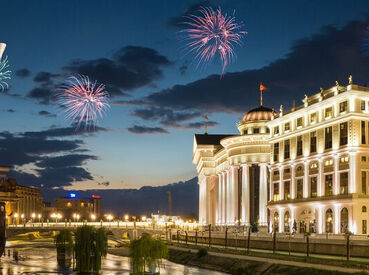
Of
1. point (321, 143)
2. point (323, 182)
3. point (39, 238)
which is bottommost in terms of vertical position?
point (39, 238)

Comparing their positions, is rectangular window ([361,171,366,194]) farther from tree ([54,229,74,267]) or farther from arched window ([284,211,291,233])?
tree ([54,229,74,267])

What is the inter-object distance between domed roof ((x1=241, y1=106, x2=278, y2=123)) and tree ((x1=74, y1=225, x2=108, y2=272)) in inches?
3375

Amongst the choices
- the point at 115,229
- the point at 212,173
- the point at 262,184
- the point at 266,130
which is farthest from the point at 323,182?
the point at 212,173

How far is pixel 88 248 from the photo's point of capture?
6103cm

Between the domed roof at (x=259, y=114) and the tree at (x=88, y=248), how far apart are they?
8572 cm

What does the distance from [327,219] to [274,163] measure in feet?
70.8

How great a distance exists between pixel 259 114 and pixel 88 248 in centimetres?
8880

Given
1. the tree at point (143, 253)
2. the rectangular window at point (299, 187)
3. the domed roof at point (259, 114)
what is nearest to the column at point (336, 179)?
the rectangular window at point (299, 187)

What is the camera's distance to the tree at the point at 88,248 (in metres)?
61.0

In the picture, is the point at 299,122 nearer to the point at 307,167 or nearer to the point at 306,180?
the point at 307,167

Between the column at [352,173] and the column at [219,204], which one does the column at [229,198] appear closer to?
the column at [219,204]

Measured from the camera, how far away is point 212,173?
17262cm

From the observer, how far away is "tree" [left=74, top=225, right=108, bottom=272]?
61044 millimetres

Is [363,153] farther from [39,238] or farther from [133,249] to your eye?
[39,238]
